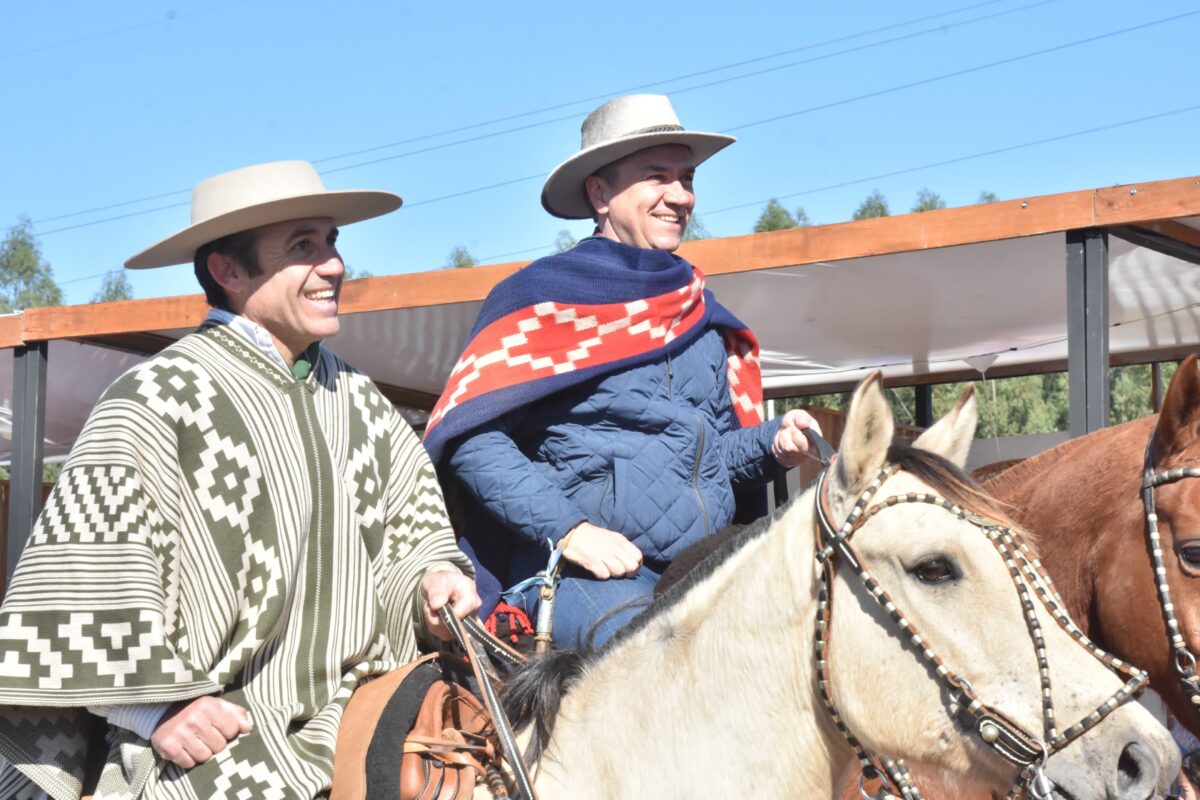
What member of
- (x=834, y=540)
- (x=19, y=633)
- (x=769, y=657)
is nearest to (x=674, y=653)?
(x=769, y=657)

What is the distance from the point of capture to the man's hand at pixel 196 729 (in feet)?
7.30

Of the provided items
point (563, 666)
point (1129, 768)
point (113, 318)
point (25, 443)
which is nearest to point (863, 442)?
point (1129, 768)

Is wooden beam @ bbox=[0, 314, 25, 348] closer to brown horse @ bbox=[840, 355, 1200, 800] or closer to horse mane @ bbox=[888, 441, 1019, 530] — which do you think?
brown horse @ bbox=[840, 355, 1200, 800]

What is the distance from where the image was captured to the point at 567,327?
11.5 ft

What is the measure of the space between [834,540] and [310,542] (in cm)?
113

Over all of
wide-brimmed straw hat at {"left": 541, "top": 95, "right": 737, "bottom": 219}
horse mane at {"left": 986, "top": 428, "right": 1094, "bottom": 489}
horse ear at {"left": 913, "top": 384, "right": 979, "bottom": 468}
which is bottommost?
horse mane at {"left": 986, "top": 428, "right": 1094, "bottom": 489}

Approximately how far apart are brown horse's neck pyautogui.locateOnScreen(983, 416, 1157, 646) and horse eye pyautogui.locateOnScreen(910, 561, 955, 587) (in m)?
1.12

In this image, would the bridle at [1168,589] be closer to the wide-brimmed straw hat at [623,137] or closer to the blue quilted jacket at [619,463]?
the blue quilted jacket at [619,463]

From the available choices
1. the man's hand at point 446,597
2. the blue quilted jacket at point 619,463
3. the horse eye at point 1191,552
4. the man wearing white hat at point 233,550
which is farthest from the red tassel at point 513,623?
the horse eye at point 1191,552

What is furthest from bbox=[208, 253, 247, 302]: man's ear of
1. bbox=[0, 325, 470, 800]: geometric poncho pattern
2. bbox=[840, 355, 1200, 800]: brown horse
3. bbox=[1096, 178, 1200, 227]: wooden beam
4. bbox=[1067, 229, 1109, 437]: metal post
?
bbox=[1096, 178, 1200, 227]: wooden beam

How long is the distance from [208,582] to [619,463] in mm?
1223

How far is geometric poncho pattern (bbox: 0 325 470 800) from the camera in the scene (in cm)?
220

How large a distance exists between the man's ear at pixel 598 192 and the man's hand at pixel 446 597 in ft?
4.85

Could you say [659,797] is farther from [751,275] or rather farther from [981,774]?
[751,275]
